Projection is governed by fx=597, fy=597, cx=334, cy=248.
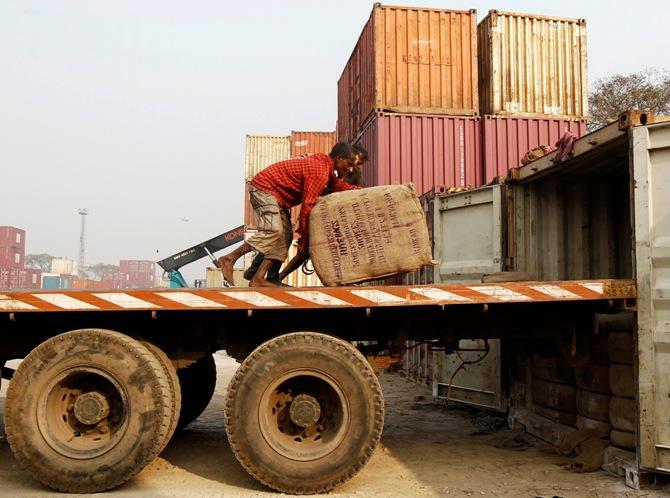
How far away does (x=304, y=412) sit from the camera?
4238 mm

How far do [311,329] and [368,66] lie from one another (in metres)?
8.54

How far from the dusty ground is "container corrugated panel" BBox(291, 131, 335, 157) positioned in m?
18.5

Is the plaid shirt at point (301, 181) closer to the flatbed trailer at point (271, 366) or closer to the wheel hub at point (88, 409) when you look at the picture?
the flatbed trailer at point (271, 366)

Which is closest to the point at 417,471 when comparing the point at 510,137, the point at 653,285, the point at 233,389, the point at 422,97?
the point at 233,389

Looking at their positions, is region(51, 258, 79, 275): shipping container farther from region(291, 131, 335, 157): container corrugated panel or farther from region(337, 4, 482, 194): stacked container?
region(337, 4, 482, 194): stacked container

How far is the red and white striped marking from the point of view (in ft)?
13.6

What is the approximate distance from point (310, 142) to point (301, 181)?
19940 mm

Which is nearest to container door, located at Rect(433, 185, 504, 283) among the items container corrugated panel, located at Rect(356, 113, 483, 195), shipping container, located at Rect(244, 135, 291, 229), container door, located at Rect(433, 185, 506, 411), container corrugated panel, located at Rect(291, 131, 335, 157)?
container door, located at Rect(433, 185, 506, 411)

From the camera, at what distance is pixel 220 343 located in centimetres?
468

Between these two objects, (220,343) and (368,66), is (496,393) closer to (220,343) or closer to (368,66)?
(220,343)

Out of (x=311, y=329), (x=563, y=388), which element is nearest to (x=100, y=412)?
(x=311, y=329)

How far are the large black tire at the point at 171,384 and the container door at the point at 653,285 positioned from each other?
3.28 meters

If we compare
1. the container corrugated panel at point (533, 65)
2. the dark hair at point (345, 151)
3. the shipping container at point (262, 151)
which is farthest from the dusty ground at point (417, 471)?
the shipping container at point (262, 151)

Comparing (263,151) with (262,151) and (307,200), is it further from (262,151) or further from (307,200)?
(307,200)
